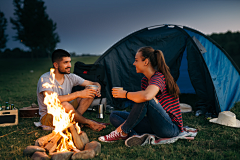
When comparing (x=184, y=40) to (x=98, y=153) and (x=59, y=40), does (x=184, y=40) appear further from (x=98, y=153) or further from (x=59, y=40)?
(x=59, y=40)

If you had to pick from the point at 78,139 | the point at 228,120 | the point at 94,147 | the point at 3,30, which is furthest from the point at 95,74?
the point at 3,30

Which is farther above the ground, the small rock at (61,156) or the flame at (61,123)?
the flame at (61,123)

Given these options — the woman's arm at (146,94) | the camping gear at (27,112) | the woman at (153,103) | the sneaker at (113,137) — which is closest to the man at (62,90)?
the sneaker at (113,137)

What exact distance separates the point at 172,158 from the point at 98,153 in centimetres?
87

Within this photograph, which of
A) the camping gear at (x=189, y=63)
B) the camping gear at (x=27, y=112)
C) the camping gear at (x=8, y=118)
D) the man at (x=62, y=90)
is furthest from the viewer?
the camping gear at (x=189, y=63)

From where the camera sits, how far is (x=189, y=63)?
4.48 m

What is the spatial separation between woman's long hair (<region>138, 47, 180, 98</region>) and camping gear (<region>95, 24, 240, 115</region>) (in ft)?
6.31

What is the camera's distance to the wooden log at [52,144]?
2.37 m

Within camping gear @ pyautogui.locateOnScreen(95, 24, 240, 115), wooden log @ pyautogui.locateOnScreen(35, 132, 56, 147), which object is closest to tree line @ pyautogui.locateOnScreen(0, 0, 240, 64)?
camping gear @ pyautogui.locateOnScreen(95, 24, 240, 115)

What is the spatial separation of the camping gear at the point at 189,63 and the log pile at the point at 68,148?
2611 mm

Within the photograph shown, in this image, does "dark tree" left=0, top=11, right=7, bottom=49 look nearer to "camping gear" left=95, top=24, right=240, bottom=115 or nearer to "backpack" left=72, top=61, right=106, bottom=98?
"backpack" left=72, top=61, right=106, bottom=98

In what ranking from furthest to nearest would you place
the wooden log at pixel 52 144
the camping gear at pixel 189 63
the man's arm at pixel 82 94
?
the camping gear at pixel 189 63, the man's arm at pixel 82 94, the wooden log at pixel 52 144

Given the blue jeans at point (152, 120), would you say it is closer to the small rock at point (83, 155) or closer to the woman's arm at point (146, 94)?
the woman's arm at point (146, 94)

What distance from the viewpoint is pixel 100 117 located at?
13.6ft
